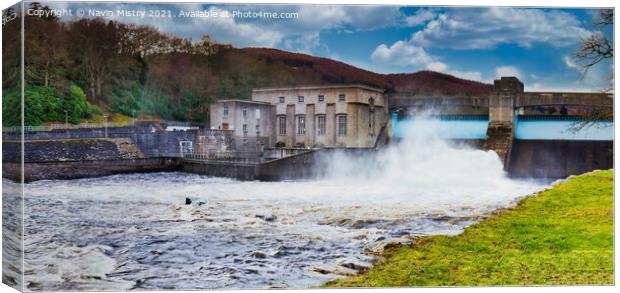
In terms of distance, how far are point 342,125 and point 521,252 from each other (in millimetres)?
2835

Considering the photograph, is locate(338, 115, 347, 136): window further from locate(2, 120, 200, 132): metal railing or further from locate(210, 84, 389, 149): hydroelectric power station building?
locate(2, 120, 200, 132): metal railing

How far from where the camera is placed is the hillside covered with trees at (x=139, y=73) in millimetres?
10070

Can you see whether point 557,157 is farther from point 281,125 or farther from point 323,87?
point 281,125

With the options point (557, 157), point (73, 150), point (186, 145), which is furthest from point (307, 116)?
point (557, 157)

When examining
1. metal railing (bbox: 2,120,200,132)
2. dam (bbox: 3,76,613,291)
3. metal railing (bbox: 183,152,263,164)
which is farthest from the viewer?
metal railing (bbox: 183,152,263,164)

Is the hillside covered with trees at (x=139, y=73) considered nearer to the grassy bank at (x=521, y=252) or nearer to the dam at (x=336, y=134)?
the dam at (x=336, y=134)

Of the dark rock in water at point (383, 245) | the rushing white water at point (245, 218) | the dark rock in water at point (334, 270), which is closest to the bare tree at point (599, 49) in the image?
the rushing white water at point (245, 218)

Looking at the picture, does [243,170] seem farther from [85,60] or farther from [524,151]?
[524,151]

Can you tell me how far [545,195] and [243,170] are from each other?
159 inches

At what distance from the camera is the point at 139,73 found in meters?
10.8

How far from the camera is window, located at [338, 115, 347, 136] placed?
1140 centimetres

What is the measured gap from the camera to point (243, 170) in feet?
36.7


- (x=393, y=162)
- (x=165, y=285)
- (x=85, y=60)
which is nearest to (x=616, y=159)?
(x=393, y=162)

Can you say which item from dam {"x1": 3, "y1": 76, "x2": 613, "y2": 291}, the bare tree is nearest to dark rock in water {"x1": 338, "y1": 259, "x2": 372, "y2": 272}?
dam {"x1": 3, "y1": 76, "x2": 613, "y2": 291}
